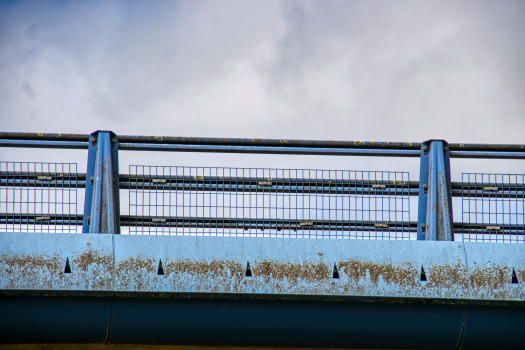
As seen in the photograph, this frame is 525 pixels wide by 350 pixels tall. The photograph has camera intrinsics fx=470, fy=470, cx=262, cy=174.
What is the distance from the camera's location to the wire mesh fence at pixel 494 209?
5.40 m

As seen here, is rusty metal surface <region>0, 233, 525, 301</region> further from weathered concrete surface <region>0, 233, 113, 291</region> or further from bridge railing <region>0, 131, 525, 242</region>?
bridge railing <region>0, 131, 525, 242</region>

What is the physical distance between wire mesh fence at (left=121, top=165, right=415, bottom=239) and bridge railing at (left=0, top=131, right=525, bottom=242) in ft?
0.04

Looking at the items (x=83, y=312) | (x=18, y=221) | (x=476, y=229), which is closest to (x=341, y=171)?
(x=476, y=229)

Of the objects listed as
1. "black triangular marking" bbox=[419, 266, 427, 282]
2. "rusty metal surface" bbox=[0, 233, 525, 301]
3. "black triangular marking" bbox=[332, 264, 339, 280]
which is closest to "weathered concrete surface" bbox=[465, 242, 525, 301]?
"rusty metal surface" bbox=[0, 233, 525, 301]

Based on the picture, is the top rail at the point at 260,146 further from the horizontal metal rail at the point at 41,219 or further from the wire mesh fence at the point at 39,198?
the horizontal metal rail at the point at 41,219

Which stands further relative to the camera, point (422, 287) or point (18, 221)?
point (18, 221)

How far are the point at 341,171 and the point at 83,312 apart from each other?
3117mm

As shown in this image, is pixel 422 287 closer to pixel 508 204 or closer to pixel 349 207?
pixel 349 207

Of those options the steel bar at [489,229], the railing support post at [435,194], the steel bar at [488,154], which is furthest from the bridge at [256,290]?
the steel bar at [488,154]

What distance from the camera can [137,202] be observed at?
5.35m

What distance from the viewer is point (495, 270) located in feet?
14.1

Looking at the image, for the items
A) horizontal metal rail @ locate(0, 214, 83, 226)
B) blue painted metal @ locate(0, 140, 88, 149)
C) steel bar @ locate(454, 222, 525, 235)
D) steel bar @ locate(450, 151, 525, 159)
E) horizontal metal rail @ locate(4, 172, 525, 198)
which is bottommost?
steel bar @ locate(454, 222, 525, 235)

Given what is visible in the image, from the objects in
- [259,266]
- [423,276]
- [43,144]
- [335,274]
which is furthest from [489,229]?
[43,144]

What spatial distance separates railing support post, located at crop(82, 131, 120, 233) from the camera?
15.6 ft
